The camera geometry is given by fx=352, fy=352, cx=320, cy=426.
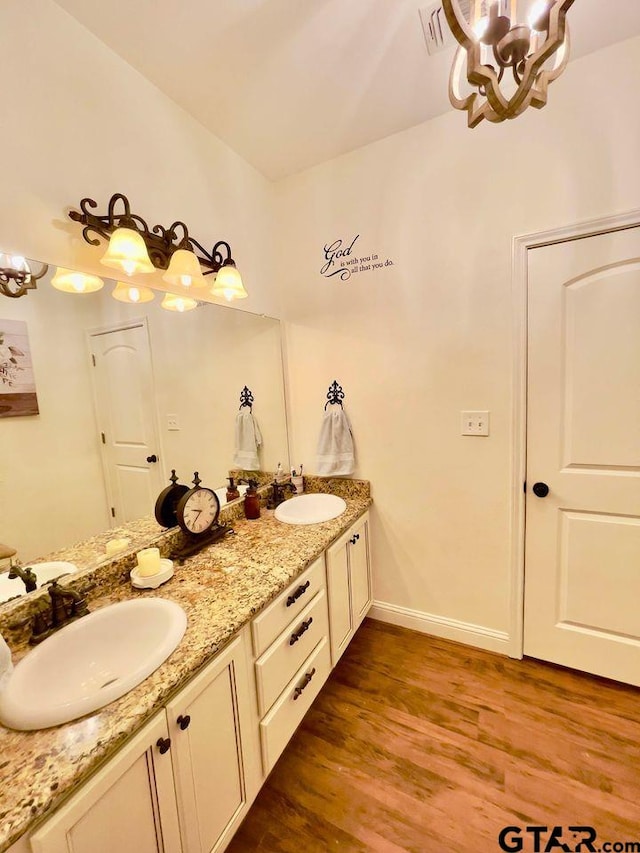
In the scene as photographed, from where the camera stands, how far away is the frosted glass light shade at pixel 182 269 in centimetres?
141

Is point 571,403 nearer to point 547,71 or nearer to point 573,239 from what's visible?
point 573,239

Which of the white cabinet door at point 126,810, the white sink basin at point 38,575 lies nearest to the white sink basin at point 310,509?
the white sink basin at point 38,575

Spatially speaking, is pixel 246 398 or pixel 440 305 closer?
pixel 440 305

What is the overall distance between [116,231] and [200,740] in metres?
1.54

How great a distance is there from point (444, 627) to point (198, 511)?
152cm

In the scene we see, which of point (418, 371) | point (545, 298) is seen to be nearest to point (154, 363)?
point (418, 371)

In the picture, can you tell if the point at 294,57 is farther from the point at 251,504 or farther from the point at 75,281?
the point at 251,504

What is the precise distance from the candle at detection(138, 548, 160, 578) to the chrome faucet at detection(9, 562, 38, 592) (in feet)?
0.95

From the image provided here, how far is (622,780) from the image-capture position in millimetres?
1263

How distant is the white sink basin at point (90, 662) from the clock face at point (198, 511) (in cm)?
36

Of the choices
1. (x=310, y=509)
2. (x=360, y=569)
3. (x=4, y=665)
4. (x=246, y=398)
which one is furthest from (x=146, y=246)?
(x=360, y=569)

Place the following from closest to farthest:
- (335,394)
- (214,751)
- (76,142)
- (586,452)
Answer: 1. (214,751)
2. (76,142)
3. (586,452)
4. (335,394)

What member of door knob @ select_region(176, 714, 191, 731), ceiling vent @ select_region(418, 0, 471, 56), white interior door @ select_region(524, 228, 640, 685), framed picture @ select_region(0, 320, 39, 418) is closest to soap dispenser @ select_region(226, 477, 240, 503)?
framed picture @ select_region(0, 320, 39, 418)

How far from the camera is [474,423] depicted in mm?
1751
